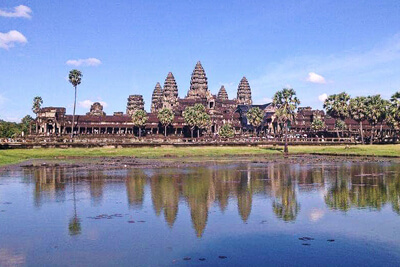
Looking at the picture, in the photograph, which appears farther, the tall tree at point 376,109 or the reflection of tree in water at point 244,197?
the tall tree at point 376,109

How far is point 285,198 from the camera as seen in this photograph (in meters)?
28.1

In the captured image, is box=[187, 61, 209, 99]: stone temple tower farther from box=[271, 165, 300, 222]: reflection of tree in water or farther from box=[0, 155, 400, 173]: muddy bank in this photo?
box=[271, 165, 300, 222]: reflection of tree in water

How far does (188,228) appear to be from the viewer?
775 inches

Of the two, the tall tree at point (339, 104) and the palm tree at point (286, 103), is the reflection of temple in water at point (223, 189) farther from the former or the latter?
the tall tree at point (339, 104)

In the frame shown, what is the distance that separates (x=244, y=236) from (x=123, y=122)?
131 metres

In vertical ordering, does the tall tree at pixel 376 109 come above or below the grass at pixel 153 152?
above

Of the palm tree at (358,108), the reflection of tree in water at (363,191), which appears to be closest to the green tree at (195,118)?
the palm tree at (358,108)

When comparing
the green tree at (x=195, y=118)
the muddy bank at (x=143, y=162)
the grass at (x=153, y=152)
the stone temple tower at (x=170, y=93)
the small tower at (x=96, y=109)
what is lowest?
the muddy bank at (x=143, y=162)

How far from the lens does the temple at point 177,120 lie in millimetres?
143000

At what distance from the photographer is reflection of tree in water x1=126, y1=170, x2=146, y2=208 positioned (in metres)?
27.0

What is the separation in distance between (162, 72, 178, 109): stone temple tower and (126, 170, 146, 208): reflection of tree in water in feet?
489

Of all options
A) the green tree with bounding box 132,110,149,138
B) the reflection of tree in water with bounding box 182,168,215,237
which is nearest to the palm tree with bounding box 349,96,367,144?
the green tree with bounding box 132,110,149,138

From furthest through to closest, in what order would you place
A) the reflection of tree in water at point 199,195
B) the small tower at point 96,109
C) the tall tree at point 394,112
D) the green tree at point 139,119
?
the small tower at point 96,109, the green tree at point 139,119, the tall tree at point 394,112, the reflection of tree in water at point 199,195

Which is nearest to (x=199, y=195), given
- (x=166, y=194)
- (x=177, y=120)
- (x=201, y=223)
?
(x=166, y=194)
